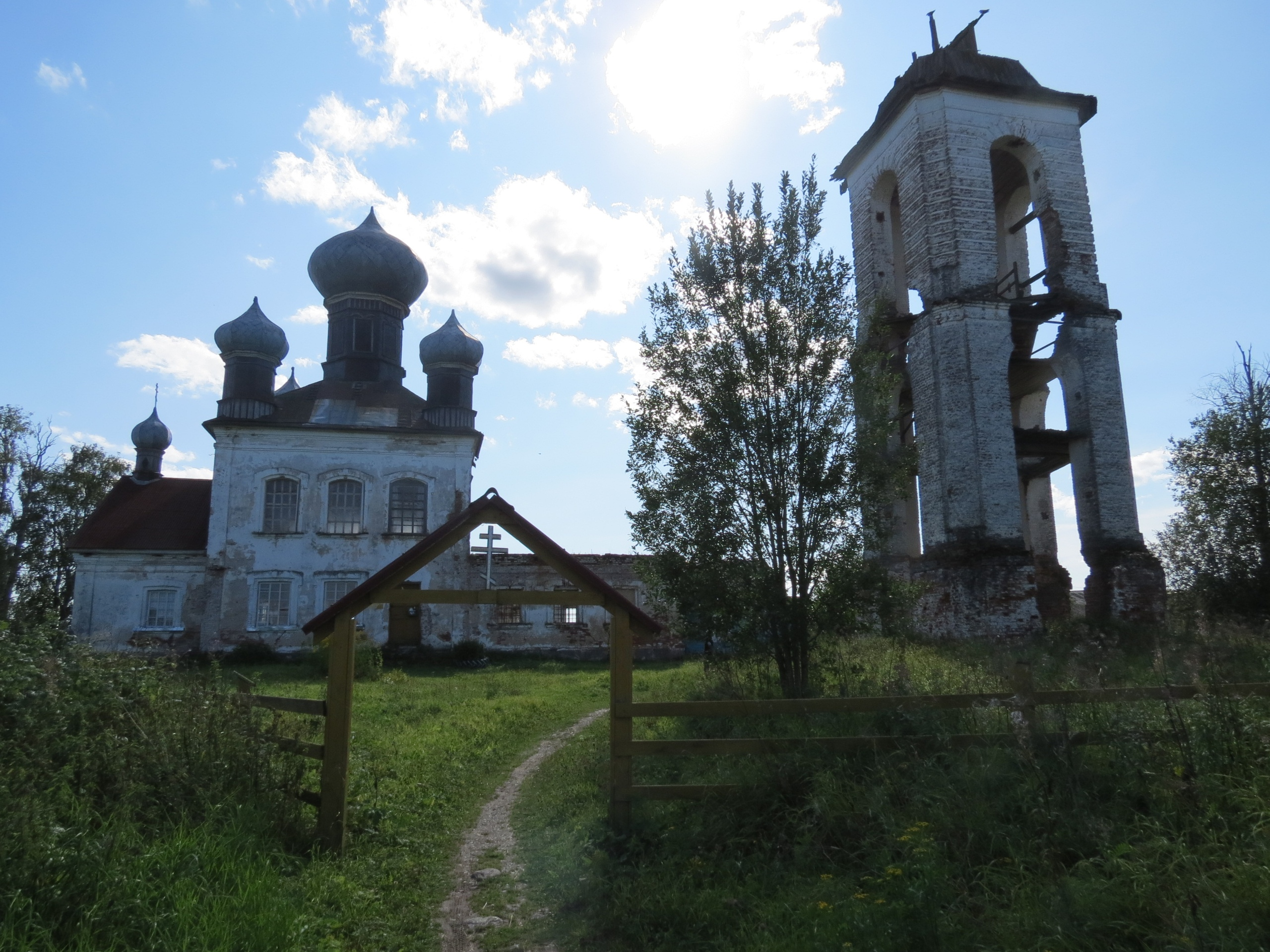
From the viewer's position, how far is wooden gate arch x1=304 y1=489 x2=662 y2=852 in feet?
19.3

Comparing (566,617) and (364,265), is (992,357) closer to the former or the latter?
(566,617)

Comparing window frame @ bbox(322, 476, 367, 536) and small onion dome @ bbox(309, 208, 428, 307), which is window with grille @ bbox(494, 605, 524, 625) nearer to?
window frame @ bbox(322, 476, 367, 536)

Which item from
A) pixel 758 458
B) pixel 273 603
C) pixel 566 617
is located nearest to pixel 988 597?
pixel 758 458

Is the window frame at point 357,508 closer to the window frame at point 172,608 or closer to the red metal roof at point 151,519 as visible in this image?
the red metal roof at point 151,519

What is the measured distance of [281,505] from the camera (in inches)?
981

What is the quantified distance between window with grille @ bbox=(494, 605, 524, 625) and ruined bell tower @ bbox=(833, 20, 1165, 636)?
39.3 ft

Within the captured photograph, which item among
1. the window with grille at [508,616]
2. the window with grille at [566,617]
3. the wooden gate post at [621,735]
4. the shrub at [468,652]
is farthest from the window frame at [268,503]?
the wooden gate post at [621,735]

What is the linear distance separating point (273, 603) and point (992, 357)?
2013cm

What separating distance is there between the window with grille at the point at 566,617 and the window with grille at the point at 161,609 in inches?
435

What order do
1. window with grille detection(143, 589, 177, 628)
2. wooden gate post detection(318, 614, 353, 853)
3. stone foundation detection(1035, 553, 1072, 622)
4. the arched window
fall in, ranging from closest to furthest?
1. wooden gate post detection(318, 614, 353, 853)
2. stone foundation detection(1035, 553, 1072, 622)
3. window with grille detection(143, 589, 177, 628)
4. the arched window

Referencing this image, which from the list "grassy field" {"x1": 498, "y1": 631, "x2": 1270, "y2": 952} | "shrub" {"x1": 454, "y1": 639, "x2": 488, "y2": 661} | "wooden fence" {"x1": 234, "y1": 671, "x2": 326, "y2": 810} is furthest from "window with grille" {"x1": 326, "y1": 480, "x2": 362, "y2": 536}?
"grassy field" {"x1": 498, "y1": 631, "x2": 1270, "y2": 952}


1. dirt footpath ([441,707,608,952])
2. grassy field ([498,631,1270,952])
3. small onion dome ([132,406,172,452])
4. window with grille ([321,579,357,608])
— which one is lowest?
dirt footpath ([441,707,608,952])

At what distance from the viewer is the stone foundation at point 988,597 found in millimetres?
16141

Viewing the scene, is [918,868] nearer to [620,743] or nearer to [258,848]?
[620,743]
